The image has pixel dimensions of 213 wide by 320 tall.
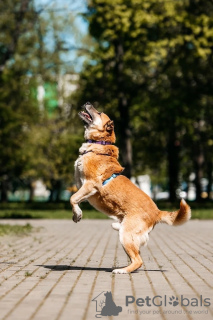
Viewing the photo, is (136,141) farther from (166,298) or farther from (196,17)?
(166,298)

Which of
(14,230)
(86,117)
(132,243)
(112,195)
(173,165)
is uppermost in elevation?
(173,165)

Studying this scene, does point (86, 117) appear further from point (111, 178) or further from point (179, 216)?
point (179, 216)

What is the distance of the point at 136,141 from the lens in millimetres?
46656

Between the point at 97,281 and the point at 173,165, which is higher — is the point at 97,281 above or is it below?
below

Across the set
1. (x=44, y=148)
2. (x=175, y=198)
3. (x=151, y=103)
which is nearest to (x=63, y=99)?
(x=44, y=148)

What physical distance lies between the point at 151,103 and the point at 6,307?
92.4ft

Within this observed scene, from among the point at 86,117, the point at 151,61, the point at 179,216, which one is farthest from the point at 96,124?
the point at 151,61

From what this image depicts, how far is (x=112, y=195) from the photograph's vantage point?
9.32 m

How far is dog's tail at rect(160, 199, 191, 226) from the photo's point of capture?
909 centimetres

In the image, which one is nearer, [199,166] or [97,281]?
[97,281]
